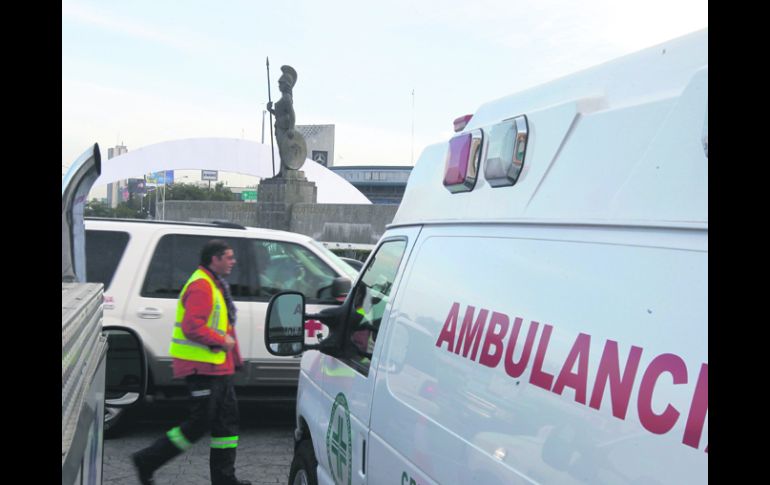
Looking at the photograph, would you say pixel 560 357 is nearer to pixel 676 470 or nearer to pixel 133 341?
pixel 676 470

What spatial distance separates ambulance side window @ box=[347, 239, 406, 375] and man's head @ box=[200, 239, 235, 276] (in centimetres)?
198

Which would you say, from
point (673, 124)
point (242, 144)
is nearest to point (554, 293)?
point (673, 124)

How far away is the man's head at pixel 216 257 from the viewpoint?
509cm

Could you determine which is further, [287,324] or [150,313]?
[150,313]

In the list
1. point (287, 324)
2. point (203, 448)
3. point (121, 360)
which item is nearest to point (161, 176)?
point (121, 360)

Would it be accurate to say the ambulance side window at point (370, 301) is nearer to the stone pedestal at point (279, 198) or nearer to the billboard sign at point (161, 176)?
the stone pedestal at point (279, 198)

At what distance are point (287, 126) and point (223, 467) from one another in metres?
23.9

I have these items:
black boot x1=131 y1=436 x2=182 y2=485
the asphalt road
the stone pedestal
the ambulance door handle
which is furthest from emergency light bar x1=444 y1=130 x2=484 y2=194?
the stone pedestal

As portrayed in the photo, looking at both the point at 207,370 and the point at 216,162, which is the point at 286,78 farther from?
the point at 216,162

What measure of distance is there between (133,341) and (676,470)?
560cm

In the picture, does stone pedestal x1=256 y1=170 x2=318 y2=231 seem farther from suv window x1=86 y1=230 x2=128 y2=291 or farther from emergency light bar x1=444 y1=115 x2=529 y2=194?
emergency light bar x1=444 y1=115 x2=529 y2=194

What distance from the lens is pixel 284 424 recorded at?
265 inches

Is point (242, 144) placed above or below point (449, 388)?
above

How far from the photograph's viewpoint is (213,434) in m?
4.97
